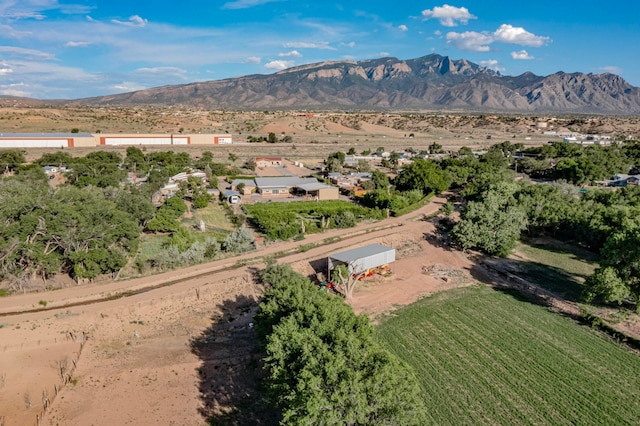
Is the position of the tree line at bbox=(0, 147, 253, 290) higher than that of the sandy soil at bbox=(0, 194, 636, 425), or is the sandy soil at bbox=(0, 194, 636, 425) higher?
the tree line at bbox=(0, 147, 253, 290)

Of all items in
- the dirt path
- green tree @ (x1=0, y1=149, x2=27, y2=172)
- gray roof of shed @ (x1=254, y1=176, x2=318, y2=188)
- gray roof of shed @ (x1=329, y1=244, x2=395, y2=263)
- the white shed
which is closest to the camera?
the dirt path

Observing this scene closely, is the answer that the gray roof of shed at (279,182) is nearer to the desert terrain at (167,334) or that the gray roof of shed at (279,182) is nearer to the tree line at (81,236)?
the desert terrain at (167,334)

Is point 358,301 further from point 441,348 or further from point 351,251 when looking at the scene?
point 441,348

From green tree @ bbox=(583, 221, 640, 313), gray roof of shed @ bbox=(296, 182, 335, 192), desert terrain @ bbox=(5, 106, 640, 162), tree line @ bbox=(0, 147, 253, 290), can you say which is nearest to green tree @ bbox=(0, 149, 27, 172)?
desert terrain @ bbox=(5, 106, 640, 162)

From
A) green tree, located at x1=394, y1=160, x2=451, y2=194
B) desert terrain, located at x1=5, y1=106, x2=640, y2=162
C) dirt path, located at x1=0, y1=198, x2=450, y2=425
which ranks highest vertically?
desert terrain, located at x1=5, y1=106, x2=640, y2=162

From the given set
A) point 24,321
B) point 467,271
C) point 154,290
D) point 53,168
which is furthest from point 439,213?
point 53,168

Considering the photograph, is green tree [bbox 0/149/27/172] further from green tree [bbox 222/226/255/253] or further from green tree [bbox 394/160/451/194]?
green tree [bbox 394/160/451/194]

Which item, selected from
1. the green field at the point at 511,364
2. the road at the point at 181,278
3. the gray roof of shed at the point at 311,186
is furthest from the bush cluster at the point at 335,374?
the gray roof of shed at the point at 311,186

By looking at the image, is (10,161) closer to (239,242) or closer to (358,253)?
(239,242)

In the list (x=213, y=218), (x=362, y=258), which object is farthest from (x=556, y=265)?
(x=213, y=218)
